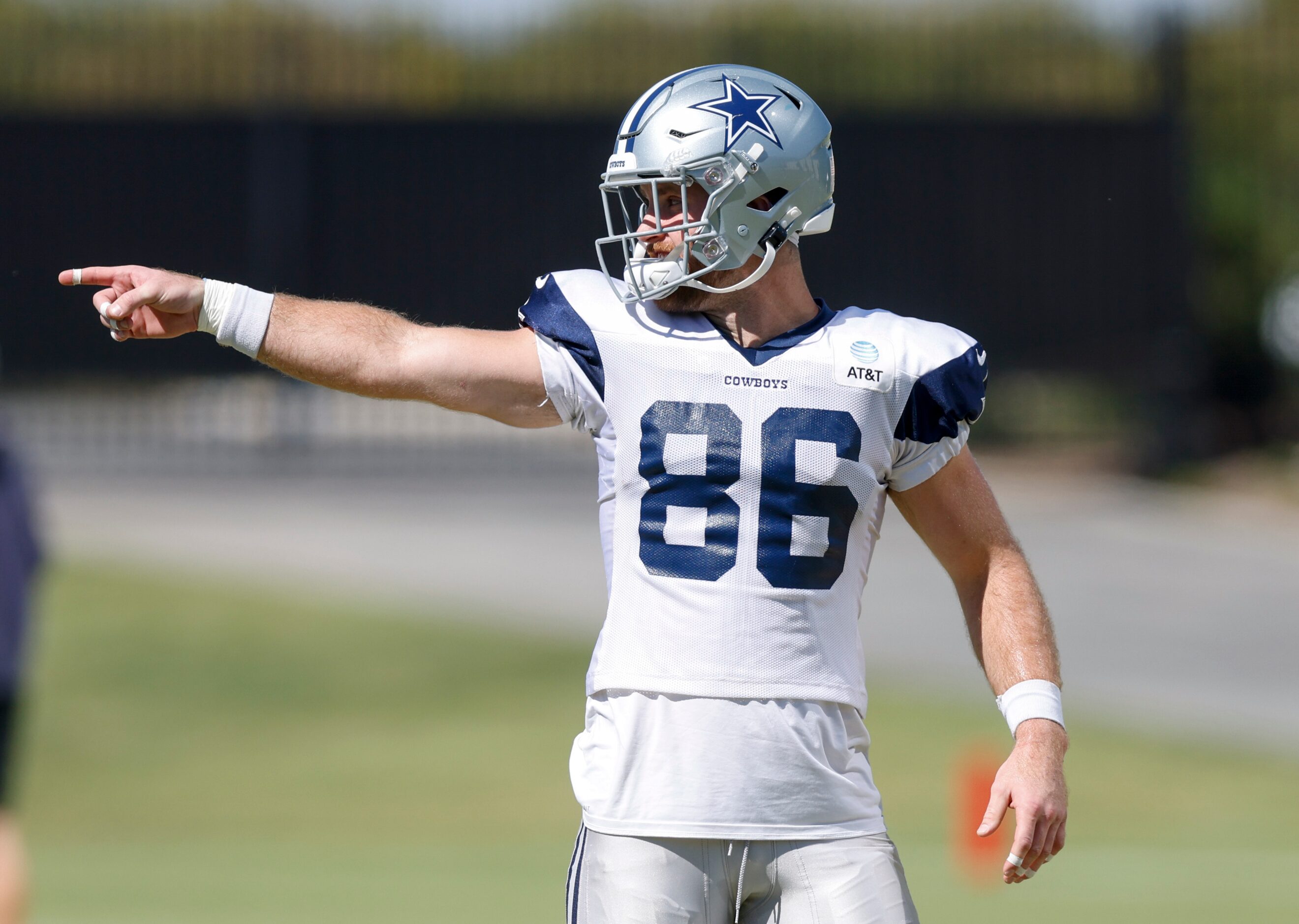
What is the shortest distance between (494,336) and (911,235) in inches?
552

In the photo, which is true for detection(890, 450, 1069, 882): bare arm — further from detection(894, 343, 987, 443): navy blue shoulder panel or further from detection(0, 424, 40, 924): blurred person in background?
detection(0, 424, 40, 924): blurred person in background

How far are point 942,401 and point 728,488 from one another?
0.41 m

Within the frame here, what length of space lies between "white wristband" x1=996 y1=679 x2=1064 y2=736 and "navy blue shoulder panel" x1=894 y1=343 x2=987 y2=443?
463mm

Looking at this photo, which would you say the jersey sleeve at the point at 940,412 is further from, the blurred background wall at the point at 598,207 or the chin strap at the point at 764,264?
the blurred background wall at the point at 598,207

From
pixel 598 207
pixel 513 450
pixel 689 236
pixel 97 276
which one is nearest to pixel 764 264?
pixel 689 236

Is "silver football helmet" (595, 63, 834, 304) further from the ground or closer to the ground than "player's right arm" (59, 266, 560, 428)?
further from the ground

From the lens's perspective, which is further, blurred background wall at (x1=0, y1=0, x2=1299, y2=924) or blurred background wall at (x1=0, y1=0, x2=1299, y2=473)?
blurred background wall at (x1=0, y1=0, x2=1299, y2=473)

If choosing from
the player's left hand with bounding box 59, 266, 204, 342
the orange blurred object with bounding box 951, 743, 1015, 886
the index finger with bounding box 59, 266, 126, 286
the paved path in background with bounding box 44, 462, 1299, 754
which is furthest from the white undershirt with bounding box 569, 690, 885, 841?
the paved path in background with bounding box 44, 462, 1299, 754

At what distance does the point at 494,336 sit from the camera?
301 centimetres

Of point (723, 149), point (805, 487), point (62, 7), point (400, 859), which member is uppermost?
point (62, 7)

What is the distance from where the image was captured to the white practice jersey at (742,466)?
2.88 meters

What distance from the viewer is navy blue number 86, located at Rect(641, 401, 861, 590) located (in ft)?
9.45

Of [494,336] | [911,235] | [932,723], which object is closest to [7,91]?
[911,235]

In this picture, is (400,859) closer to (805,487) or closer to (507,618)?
(507,618)
